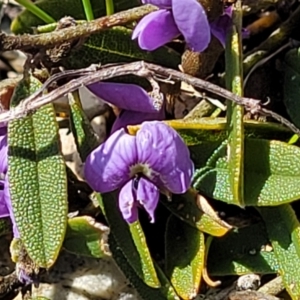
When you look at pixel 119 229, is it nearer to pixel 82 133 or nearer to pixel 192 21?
pixel 82 133

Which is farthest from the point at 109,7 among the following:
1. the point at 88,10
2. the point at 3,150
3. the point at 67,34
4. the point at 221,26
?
the point at 3,150

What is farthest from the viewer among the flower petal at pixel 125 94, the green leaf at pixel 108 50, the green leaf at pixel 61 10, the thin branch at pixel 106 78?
the green leaf at pixel 61 10

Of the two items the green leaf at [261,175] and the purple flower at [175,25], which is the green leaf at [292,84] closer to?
the green leaf at [261,175]

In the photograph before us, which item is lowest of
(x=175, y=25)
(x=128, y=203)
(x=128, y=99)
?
(x=128, y=203)

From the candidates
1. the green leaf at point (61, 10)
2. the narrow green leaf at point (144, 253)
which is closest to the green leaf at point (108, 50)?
the green leaf at point (61, 10)

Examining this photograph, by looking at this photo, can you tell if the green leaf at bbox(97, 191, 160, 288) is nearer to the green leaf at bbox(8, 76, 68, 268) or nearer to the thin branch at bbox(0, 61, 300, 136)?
the green leaf at bbox(8, 76, 68, 268)

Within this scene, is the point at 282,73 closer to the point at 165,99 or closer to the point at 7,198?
the point at 165,99

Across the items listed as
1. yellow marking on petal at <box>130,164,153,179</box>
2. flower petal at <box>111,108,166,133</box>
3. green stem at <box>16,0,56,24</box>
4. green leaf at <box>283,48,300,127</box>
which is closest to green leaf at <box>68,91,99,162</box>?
flower petal at <box>111,108,166,133</box>
